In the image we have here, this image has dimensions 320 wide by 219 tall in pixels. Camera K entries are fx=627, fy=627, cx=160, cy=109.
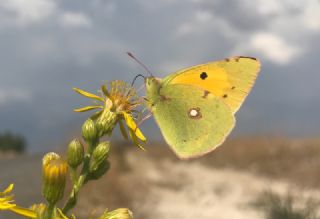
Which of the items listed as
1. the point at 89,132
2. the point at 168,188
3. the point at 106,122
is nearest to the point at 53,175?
the point at 89,132

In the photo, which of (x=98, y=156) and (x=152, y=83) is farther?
(x=152, y=83)

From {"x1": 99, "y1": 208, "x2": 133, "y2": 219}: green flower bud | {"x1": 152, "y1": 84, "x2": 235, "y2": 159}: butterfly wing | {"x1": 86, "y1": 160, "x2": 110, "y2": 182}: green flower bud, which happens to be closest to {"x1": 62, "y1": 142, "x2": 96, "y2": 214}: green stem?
{"x1": 86, "y1": 160, "x2": 110, "y2": 182}: green flower bud

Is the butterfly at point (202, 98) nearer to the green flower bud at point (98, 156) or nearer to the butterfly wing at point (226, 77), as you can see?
the butterfly wing at point (226, 77)

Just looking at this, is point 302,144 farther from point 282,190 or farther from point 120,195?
point 120,195

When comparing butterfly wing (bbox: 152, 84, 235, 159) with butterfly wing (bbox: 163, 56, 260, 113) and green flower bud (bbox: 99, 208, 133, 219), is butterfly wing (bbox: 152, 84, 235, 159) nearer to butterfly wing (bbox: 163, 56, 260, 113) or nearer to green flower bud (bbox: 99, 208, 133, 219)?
butterfly wing (bbox: 163, 56, 260, 113)

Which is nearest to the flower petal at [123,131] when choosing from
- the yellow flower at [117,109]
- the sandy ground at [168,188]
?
the yellow flower at [117,109]

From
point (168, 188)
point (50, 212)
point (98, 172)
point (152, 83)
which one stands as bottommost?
point (168, 188)

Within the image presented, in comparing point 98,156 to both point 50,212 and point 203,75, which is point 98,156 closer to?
point 50,212
